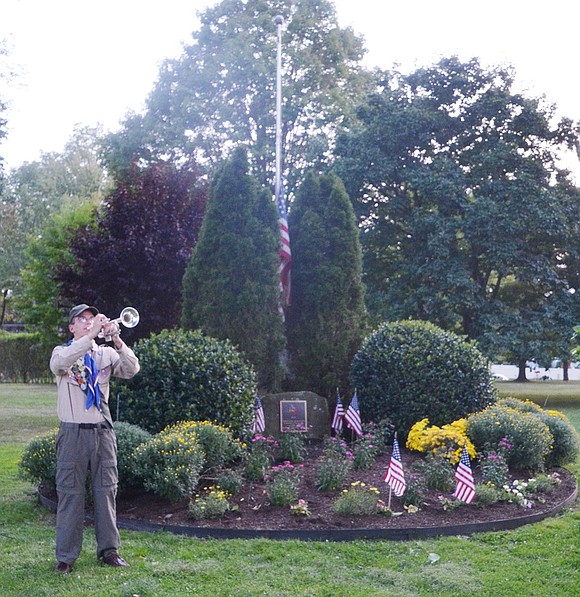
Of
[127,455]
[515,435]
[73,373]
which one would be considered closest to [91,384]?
[73,373]

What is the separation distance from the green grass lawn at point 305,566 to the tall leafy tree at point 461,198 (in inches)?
564

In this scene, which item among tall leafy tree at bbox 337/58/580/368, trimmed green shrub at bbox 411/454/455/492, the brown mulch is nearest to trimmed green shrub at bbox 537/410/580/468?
the brown mulch

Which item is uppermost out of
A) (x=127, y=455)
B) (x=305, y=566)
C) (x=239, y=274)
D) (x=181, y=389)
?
(x=239, y=274)

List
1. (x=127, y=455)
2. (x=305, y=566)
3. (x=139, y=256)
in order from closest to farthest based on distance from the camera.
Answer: (x=305, y=566)
(x=127, y=455)
(x=139, y=256)

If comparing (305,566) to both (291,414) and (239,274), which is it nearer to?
(291,414)

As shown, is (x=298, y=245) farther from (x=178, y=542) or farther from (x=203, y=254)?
(x=178, y=542)

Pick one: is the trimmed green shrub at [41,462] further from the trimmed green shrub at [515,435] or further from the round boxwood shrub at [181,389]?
the trimmed green shrub at [515,435]

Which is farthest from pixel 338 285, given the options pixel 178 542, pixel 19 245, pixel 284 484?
pixel 19 245

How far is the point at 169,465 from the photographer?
7770 mm

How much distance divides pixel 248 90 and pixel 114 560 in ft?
84.3

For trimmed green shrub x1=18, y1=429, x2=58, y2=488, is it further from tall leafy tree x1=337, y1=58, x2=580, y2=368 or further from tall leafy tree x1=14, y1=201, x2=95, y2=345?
tall leafy tree x1=14, y1=201, x2=95, y2=345

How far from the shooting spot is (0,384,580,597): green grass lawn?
18.8ft

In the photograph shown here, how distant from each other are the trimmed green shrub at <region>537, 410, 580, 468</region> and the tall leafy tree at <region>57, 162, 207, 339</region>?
7750 millimetres

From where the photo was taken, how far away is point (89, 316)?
638 cm
